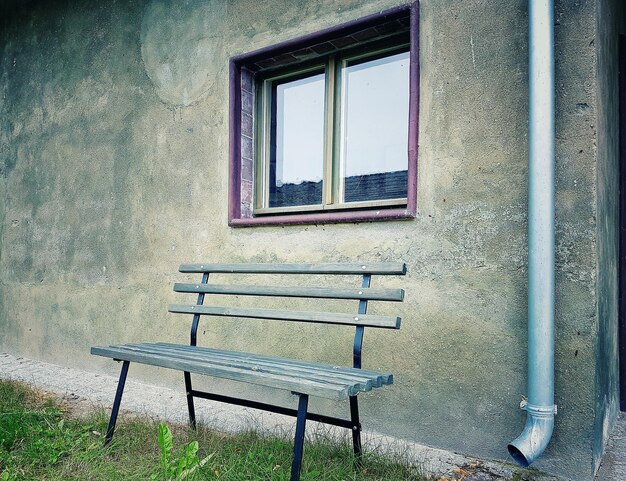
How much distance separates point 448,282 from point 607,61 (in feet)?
5.13

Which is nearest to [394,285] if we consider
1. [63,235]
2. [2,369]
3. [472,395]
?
[472,395]

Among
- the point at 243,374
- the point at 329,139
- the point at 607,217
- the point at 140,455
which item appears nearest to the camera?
the point at 243,374

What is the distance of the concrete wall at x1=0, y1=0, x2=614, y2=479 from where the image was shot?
254cm

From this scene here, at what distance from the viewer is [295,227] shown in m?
3.51

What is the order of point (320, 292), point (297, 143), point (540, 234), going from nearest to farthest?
1. point (540, 234)
2. point (320, 292)
3. point (297, 143)

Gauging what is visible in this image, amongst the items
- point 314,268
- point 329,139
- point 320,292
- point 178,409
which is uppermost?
point 329,139

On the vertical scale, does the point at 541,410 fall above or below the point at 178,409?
above

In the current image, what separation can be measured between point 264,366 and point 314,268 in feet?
2.01

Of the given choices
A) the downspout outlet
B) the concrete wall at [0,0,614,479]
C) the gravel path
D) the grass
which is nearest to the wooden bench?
the grass

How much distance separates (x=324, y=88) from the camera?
3.76 m

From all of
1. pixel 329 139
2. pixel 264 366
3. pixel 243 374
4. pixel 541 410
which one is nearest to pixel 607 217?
pixel 541 410

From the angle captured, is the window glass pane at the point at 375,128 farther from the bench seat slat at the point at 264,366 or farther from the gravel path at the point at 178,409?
the gravel path at the point at 178,409

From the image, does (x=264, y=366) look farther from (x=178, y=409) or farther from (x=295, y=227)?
(x=178, y=409)

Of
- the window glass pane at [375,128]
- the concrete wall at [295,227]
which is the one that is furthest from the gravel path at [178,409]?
the window glass pane at [375,128]
